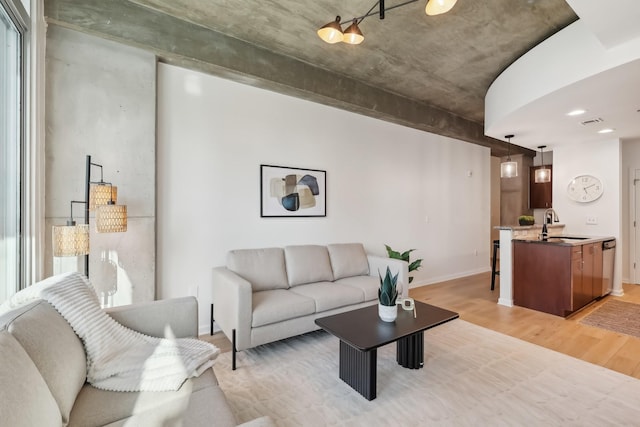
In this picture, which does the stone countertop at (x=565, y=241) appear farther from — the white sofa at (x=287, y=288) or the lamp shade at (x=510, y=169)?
the white sofa at (x=287, y=288)

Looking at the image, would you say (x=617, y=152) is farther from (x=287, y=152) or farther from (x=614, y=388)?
(x=287, y=152)

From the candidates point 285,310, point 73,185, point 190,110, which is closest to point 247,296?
point 285,310

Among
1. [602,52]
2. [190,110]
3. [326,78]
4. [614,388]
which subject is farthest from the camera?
[326,78]

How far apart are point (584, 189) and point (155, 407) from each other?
6317mm

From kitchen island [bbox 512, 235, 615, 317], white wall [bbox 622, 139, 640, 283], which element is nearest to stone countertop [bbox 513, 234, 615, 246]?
kitchen island [bbox 512, 235, 615, 317]

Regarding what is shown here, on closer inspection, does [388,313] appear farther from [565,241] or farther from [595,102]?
[565,241]

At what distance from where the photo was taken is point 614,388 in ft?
6.80

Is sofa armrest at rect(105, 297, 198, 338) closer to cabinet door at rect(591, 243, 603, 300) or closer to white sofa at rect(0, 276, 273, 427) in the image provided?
white sofa at rect(0, 276, 273, 427)

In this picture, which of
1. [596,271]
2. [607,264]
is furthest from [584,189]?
[596,271]

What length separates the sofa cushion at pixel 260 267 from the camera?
2996mm

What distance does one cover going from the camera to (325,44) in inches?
124

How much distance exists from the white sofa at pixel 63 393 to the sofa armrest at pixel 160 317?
15.2 inches

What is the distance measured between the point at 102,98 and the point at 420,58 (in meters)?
3.29

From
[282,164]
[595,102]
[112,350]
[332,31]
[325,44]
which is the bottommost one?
[112,350]
